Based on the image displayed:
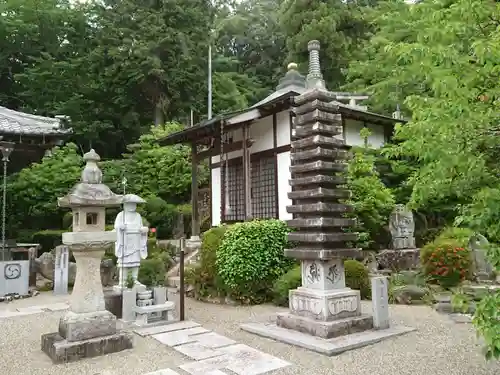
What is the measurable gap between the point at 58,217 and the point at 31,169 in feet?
8.67

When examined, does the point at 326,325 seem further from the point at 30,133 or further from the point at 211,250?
the point at 30,133

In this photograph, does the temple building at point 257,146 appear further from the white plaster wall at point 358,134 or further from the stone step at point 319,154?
the stone step at point 319,154

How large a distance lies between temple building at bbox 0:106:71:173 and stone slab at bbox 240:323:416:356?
5.89m

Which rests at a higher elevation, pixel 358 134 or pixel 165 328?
pixel 358 134

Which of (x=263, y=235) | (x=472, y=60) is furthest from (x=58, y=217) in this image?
(x=472, y=60)

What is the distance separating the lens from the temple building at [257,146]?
506 inches

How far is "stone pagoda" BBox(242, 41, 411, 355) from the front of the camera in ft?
20.7

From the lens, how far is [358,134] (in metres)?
14.6

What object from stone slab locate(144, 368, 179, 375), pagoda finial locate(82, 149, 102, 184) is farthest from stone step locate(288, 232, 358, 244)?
pagoda finial locate(82, 149, 102, 184)

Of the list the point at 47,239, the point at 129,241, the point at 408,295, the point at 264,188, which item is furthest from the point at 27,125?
the point at 408,295

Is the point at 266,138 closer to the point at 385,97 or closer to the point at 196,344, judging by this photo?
the point at 385,97

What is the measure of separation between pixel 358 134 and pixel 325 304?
964 centimetres

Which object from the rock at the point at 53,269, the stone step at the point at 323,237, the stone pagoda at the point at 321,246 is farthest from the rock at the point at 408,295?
the rock at the point at 53,269

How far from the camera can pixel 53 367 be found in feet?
17.0
